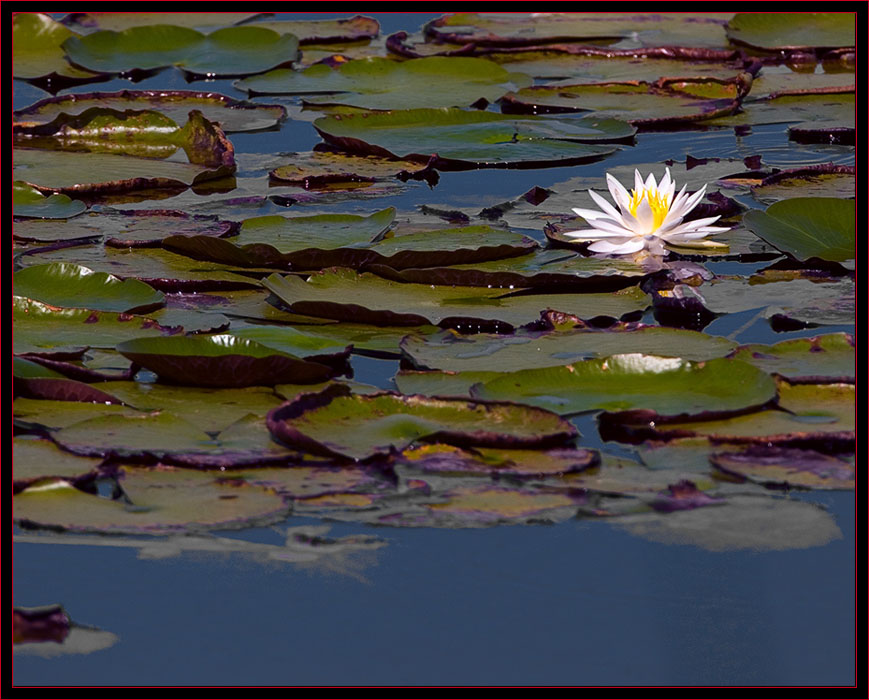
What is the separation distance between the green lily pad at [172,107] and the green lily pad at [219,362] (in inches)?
78.7

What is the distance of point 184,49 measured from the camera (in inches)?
214

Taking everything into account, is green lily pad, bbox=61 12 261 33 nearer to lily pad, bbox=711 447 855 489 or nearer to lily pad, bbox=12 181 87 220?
lily pad, bbox=12 181 87 220

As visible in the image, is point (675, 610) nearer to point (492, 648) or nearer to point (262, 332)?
point (492, 648)

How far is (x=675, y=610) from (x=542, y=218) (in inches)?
68.0

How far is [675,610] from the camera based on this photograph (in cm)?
196

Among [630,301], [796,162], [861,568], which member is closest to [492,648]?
[861,568]

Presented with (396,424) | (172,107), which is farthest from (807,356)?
(172,107)

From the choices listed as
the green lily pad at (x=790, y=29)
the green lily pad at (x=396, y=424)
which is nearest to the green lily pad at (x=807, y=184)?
the green lily pad at (x=396, y=424)

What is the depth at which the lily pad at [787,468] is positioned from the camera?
A: 86.6 inches

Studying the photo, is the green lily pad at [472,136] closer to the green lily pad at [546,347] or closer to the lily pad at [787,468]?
the green lily pad at [546,347]

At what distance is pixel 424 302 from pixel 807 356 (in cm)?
89

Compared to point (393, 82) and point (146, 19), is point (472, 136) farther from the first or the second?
point (146, 19)

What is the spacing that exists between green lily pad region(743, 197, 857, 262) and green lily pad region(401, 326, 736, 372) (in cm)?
62

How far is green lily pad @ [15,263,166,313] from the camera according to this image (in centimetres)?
298
